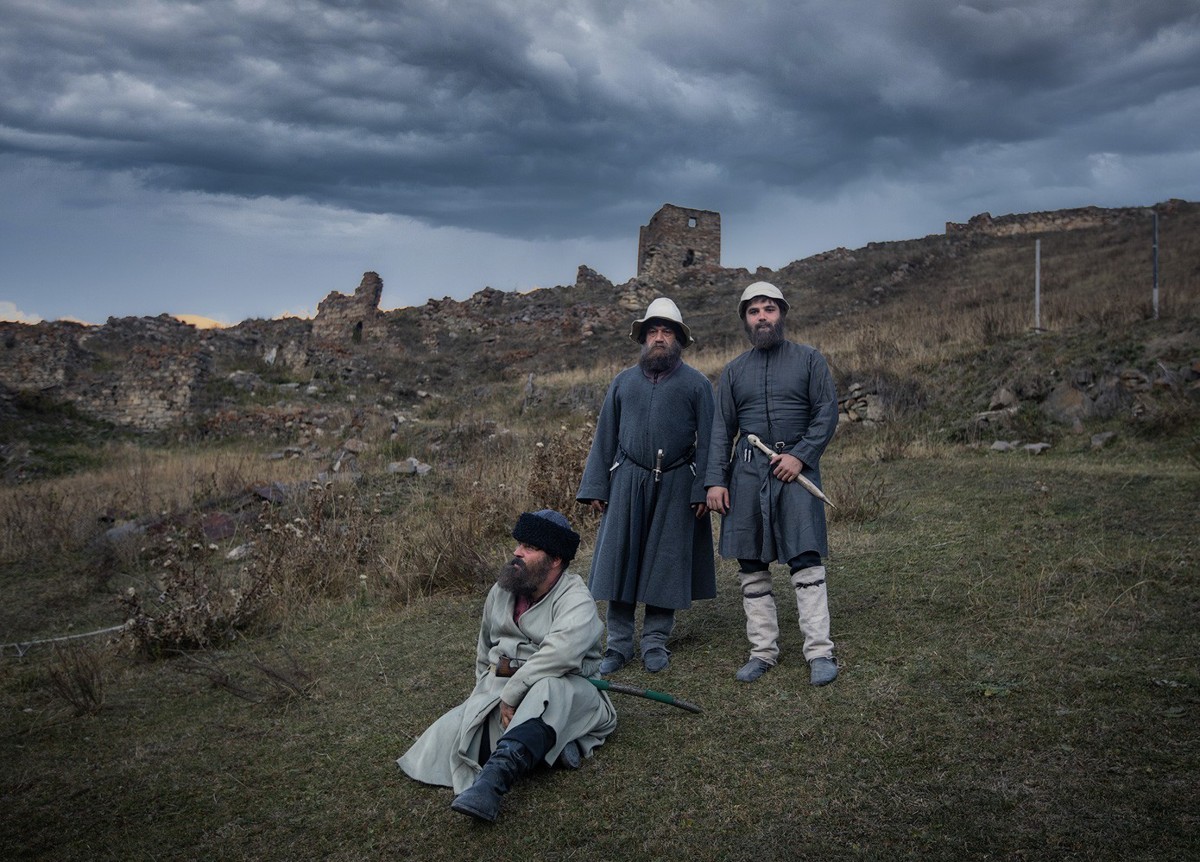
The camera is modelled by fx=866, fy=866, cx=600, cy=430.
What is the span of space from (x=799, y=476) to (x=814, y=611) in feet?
2.06

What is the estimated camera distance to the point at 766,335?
425 cm

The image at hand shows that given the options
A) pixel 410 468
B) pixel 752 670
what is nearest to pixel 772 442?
pixel 752 670

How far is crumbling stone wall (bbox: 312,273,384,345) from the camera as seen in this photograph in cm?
Result: 2777

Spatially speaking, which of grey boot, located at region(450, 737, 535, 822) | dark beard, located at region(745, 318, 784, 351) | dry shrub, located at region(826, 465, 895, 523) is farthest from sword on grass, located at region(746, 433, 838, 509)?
dry shrub, located at region(826, 465, 895, 523)

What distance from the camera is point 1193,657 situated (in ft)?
12.4

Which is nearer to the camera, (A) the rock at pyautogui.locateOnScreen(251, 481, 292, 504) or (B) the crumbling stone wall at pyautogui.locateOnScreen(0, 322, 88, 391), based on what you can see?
(A) the rock at pyautogui.locateOnScreen(251, 481, 292, 504)

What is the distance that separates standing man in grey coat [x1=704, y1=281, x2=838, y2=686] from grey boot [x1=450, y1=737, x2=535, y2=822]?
1400mm

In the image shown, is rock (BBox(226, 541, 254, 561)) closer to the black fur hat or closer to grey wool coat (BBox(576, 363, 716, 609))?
grey wool coat (BBox(576, 363, 716, 609))

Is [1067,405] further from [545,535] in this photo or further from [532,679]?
[532,679]

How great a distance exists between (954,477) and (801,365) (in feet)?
17.6

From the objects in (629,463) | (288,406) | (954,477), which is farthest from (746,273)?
(629,463)

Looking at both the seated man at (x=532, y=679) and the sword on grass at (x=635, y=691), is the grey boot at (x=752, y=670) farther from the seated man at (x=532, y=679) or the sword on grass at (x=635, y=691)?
the seated man at (x=532, y=679)

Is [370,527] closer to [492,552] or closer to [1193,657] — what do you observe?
[492,552]

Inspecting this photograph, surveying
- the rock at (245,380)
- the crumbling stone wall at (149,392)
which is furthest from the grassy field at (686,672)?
the rock at (245,380)
